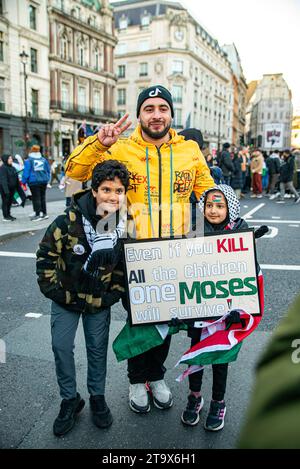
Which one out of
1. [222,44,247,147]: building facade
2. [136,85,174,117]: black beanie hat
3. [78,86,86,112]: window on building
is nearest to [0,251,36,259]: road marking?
[136,85,174,117]: black beanie hat

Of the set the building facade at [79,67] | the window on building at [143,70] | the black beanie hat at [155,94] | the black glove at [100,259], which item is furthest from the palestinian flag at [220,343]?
the window on building at [143,70]

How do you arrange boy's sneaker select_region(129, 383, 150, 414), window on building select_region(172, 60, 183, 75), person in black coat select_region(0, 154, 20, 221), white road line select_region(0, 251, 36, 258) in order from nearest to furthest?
boy's sneaker select_region(129, 383, 150, 414)
white road line select_region(0, 251, 36, 258)
person in black coat select_region(0, 154, 20, 221)
window on building select_region(172, 60, 183, 75)

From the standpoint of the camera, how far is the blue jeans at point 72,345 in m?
2.55

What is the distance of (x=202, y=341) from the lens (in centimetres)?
253

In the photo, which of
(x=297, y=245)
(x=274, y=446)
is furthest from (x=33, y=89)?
(x=274, y=446)

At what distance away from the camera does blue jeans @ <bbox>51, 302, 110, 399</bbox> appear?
255cm

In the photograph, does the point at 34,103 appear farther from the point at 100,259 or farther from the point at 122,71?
the point at 100,259

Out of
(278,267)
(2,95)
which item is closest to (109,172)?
(278,267)

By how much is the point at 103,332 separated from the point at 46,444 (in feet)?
2.38

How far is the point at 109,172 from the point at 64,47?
45.0m

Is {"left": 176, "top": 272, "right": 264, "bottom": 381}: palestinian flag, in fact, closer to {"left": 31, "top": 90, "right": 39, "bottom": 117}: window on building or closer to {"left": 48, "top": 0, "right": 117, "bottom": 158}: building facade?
{"left": 48, "top": 0, "right": 117, "bottom": 158}: building facade

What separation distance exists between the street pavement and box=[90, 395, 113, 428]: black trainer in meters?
0.04

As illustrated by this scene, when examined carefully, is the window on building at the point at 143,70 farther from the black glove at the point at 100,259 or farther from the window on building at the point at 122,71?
the black glove at the point at 100,259

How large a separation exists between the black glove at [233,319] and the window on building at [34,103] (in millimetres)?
38572
